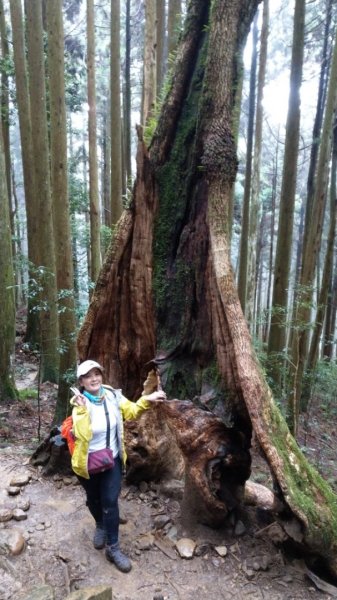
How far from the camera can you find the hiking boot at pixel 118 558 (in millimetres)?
3648

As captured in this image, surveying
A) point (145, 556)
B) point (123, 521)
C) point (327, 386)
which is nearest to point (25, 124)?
point (123, 521)

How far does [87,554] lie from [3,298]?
4.85m

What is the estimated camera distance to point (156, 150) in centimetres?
470

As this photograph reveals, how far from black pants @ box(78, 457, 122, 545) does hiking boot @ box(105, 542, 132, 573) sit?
2.0 inches

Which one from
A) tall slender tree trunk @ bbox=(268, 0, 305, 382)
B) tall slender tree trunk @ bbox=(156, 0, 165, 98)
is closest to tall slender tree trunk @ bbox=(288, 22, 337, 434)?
tall slender tree trunk @ bbox=(268, 0, 305, 382)

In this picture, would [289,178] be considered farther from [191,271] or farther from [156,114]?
[191,271]

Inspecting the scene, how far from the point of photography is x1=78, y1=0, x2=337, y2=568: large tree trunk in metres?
3.96

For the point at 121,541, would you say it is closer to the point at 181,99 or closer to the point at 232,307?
the point at 232,307

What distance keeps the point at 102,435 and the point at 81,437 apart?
19cm

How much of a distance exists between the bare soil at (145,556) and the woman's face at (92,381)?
1428 mm

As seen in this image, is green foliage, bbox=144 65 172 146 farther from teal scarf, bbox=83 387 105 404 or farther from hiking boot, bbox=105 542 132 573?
hiking boot, bbox=105 542 132 573

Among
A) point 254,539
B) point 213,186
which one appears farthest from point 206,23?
point 254,539

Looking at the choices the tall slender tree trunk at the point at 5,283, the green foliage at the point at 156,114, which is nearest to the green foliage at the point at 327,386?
the tall slender tree trunk at the point at 5,283

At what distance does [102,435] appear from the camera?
11.9 feet
